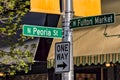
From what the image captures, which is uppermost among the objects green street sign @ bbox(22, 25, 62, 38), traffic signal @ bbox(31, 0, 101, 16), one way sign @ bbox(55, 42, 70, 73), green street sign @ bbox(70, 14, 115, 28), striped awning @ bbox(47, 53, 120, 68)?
traffic signal @ bbox(31, 0, 101, 16)

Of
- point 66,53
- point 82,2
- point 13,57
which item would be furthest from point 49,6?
point 13,57

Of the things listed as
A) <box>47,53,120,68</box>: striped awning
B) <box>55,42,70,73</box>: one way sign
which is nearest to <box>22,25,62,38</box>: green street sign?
<box>55,42,70,73</box>: one way sign

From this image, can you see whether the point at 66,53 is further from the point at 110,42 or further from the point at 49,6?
the point at 110,42

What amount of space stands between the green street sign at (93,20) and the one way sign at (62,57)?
54cm

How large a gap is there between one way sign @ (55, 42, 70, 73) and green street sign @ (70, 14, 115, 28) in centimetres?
54

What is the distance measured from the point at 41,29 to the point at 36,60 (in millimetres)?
4507

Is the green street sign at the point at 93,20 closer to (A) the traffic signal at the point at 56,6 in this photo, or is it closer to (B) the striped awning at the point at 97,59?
(A) the traffic signal at the point at 56,6

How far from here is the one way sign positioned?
30.8 feet

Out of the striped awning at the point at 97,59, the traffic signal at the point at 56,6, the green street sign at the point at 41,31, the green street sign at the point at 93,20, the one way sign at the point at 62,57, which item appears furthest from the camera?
the striped awning at the point at 97,59

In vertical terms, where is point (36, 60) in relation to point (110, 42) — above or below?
below

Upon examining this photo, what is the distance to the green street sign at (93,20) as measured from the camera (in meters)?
9.51

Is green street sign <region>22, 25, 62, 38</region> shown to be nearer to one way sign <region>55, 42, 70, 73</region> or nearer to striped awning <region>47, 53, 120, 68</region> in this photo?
one way sign <region>55, 42, 70, 73</region>

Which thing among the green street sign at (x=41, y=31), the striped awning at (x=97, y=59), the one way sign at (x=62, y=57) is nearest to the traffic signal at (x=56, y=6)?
the green street sign at (x=41, y=31)

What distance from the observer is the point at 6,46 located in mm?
15445
